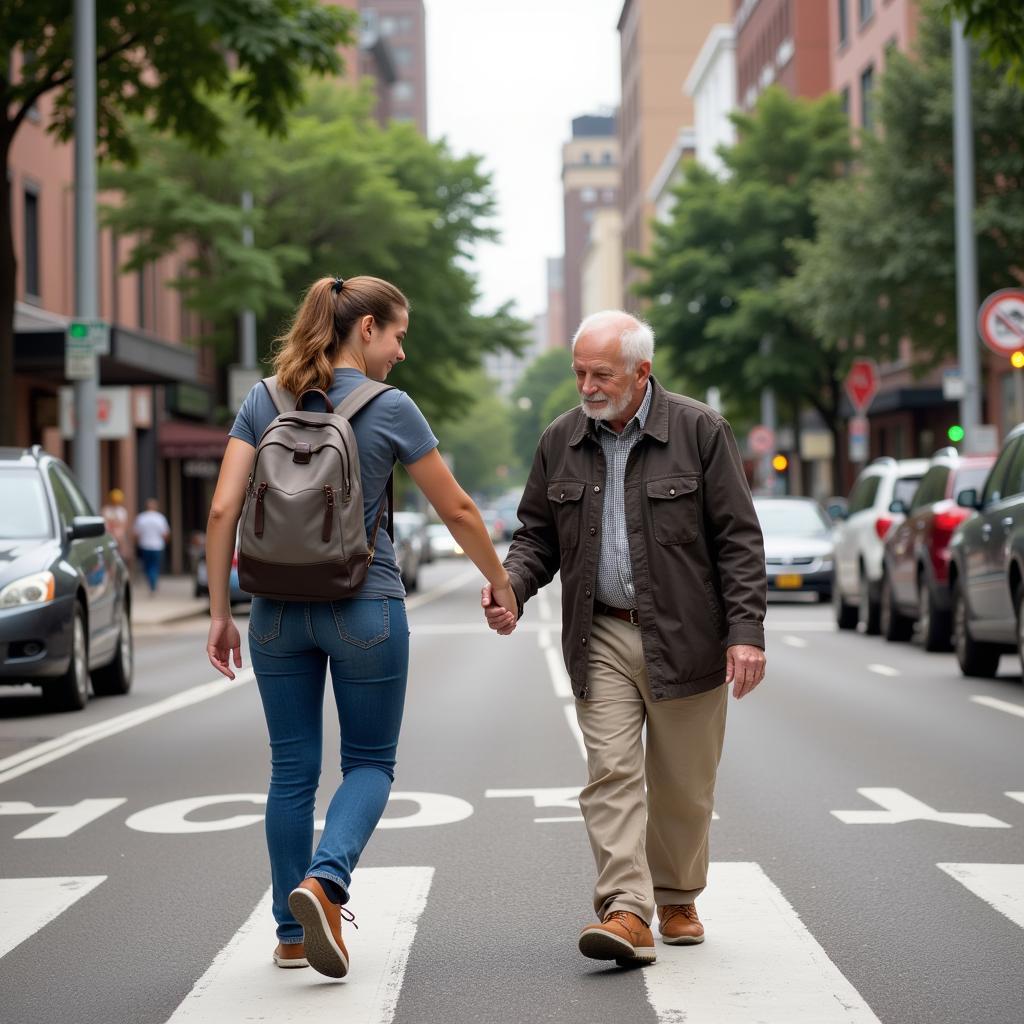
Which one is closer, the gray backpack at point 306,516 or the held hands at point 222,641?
the gray backpack at point 306,516

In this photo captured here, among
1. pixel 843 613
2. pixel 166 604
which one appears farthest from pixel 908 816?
pixel 166 604

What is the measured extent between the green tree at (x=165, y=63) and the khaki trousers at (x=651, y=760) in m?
15.4

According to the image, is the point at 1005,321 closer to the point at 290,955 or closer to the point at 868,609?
the point at 868,609

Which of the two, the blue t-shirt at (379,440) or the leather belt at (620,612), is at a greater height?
the blue t-shirt at (379,440)

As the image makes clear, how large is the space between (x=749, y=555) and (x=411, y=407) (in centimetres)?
105

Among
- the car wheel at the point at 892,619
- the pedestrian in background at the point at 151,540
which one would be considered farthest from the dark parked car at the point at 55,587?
the pedestrian in background at the point at 151,540

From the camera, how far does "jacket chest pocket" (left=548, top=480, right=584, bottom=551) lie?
227 inches

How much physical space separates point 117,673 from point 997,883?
928 centimetres

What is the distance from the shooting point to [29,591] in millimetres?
12539

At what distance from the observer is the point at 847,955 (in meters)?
5.63

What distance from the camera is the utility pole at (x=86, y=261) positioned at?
22.2 m

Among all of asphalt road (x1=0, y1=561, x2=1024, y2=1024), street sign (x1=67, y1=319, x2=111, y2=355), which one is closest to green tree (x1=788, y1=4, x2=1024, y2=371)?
street sign (x1=67, y1=319, x2=111, y2=355)

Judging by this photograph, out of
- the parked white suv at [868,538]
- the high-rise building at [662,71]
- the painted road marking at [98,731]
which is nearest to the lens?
the painted road marking at [98,731]

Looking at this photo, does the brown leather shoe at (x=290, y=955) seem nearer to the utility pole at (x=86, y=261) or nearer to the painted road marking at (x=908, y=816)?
the painted road marking at (x=908, y=816)
